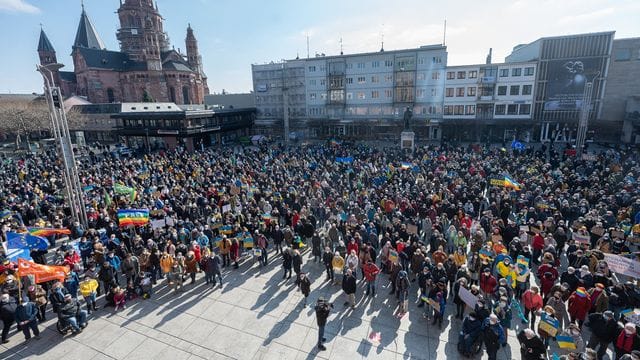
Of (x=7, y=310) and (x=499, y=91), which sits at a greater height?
(x=499, y=91)

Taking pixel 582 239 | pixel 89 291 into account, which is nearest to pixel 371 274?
pixel 582 239

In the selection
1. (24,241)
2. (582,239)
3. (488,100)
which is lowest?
(582,239)

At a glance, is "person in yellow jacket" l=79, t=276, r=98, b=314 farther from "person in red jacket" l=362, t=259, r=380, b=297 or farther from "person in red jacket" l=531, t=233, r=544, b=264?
"person in red jacket" l=531, t=233, r=544, b=264

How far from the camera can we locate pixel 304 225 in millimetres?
15188

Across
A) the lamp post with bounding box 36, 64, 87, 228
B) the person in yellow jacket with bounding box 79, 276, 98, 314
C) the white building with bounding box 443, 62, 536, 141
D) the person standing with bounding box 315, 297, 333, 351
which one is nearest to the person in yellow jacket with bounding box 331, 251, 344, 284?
the person standing with bounding box 315, 297, 333, 351

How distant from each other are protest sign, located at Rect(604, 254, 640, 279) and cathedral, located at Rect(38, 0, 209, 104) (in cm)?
7497

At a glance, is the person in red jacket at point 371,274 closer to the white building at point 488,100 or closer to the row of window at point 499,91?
the white building at point 488,100

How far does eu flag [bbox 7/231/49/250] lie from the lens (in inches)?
491

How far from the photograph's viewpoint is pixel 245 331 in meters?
10.2

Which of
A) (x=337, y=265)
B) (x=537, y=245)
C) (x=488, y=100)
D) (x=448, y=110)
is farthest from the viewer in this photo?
(x=448, y=110)

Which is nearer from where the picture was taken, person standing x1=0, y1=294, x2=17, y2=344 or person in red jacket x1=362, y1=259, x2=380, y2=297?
person standing x1=0, y1=294, x2=17, y2=344

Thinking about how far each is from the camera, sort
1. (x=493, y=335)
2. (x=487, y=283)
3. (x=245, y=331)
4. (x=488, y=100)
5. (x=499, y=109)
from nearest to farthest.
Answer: (x=493, y=335) < (x=245, y=331) < (x=487, y=283) < (x=488, y=100) < (x=499, y=109)

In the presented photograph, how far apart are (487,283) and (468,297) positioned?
1.33m

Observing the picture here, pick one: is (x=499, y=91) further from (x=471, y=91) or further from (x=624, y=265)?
(x=624, y=265)
